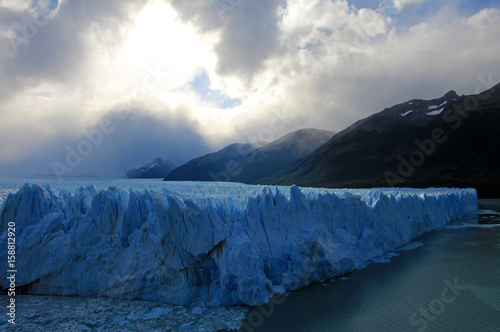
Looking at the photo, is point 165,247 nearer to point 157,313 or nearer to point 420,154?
point 157,313

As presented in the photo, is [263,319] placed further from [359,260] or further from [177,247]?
[359,260]

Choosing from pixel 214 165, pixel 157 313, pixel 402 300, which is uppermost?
pixel 214 165

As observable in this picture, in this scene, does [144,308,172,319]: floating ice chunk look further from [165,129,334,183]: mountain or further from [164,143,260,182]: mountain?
[164,143,260,182]: mountain

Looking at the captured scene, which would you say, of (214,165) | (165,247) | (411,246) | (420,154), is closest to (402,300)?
(411,246)

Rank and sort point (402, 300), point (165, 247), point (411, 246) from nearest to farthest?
point (165, 247) → point (402, 300) → point (411, 246)

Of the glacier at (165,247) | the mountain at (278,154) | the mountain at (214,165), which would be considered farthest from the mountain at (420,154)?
the glacier at (165,247)

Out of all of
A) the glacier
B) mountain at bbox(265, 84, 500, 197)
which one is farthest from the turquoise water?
mountain at bbox(265, 84, 500, 197)

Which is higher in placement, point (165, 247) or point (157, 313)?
point (165, 247)

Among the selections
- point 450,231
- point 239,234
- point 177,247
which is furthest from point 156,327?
point 450,231
